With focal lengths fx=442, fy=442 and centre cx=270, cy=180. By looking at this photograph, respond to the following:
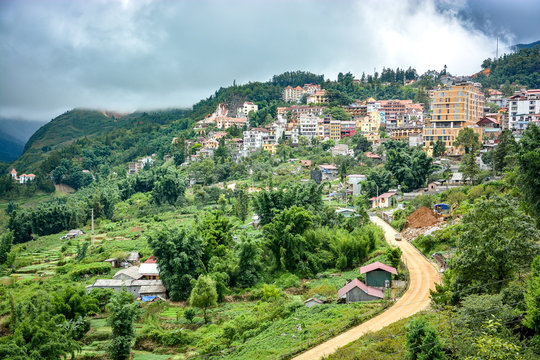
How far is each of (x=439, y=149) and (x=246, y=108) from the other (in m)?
49.5

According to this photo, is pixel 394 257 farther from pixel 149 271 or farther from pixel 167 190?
pixel 167 190

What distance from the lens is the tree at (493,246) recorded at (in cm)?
1214

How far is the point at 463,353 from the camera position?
9711 millimetres

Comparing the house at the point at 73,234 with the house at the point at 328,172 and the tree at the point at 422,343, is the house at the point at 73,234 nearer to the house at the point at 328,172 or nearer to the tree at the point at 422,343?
the house at the point at 328,172

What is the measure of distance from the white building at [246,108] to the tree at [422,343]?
78.8 metres

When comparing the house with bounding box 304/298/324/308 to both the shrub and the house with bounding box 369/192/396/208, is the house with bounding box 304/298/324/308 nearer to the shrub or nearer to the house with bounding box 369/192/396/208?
the shrub

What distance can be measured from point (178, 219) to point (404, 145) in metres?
25.0

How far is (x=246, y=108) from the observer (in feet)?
290

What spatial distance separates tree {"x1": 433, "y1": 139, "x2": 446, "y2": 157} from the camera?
149ft

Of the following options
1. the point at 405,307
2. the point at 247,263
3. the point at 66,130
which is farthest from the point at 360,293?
the point at 66,130

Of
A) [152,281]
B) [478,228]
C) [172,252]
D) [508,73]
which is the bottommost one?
[152,281]

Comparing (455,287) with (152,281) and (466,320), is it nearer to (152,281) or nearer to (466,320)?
(466,320)

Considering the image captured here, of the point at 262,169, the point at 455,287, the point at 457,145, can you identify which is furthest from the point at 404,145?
the point at 455,287

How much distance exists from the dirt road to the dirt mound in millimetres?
4386
